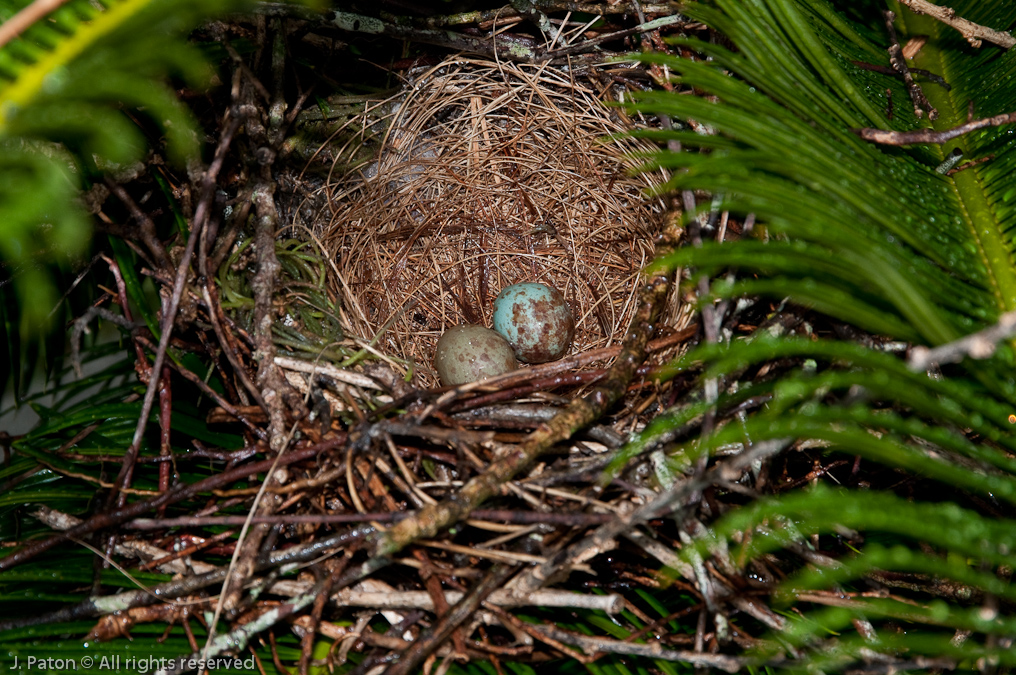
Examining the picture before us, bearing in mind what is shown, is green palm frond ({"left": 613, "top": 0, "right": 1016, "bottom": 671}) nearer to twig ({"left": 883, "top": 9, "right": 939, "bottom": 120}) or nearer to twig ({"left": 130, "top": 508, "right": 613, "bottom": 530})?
twig ({"left": 883, "top": 9, "right": 939, "bottom": 120})

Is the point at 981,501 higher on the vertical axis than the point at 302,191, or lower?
lower

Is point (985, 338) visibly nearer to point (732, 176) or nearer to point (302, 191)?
point (732, 176)

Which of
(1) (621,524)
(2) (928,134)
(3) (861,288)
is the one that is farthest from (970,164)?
(1) (621,524)

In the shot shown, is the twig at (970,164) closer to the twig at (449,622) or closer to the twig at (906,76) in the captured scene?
the twig at (906,76)

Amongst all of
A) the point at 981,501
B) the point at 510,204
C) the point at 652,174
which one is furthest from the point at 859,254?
the point at 510,204

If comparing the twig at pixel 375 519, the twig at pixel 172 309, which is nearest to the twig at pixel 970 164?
the twig at pixel 375 519

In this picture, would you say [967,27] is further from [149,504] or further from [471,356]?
[149,504]

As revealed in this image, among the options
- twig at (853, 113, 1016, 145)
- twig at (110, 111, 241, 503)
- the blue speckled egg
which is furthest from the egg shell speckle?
twig at (853, 113, 1016, 145)
